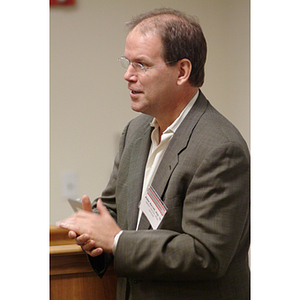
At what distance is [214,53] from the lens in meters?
3.48

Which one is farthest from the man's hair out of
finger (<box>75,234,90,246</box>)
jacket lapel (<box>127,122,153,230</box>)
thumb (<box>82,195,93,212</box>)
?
finger (<box>75,234,90,246</box>)

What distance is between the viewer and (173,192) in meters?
1.28

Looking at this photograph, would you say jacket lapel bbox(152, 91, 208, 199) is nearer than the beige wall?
Yes

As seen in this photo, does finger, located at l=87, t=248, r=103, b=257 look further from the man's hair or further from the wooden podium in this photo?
the man's hair

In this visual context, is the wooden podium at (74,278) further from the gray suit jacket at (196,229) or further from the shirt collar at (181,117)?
the shirt collar at (181,117)

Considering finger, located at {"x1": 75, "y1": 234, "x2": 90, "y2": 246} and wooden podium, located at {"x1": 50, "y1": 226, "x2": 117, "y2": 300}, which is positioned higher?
finger, located at {"x1": 75, "y1": 234, "x2": 90, "y2": 246}

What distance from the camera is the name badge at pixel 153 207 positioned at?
4.25ft

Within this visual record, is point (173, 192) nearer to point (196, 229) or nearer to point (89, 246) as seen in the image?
point (196, 229)

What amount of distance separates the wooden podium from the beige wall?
1920 mm

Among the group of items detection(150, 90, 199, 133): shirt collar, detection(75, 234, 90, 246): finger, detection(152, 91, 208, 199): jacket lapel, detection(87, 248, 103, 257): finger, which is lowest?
detection(87, 248, 103, 257): finger

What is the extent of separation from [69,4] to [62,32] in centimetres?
24

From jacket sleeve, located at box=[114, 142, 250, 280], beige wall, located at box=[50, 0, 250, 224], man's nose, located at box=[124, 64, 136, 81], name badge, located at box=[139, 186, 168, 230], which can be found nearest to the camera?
jacket sleeve, located at box=[114, 142, 250, 280]

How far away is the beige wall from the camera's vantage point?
3.22 meters
